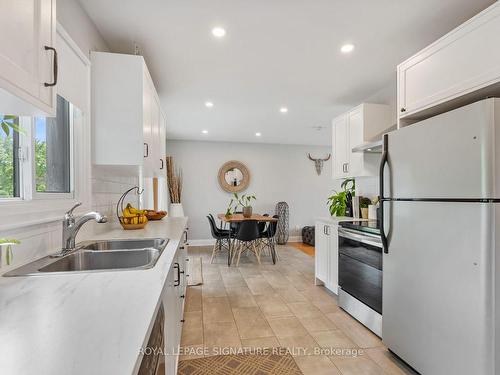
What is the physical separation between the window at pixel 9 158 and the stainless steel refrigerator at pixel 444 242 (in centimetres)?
220

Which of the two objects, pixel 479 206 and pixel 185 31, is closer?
pixel 479 206

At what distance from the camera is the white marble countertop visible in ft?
1.66

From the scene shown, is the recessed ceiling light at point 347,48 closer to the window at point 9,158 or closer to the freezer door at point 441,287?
the freezer door at point 441,287

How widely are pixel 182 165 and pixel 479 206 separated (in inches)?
221

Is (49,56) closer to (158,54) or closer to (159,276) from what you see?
(159,276)

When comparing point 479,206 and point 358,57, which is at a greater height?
point 358,57

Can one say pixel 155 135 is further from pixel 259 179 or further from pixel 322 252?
pixel 259 179

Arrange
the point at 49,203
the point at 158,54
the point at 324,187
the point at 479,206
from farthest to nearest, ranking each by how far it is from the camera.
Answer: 1. the point at 324,187
2. the point at 158,54
3. the point at 49,203
4. the point at 479,206

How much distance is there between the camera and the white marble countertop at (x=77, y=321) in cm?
51

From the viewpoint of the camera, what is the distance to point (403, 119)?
→ 221 centimetres

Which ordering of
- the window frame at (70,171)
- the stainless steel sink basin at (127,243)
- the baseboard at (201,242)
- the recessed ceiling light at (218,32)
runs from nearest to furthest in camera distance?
the window frame at (70,171) < the stainless steel sink basin at (127,243) < the recessed ceiling light at (218,32) < the baseboard at (201,242)

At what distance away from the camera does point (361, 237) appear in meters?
2.39

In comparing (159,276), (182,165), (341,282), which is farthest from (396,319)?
(182,165)

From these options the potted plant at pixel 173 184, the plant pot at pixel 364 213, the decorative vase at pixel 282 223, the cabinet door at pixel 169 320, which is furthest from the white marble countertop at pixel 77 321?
the decorative vase at pixel 282 223
